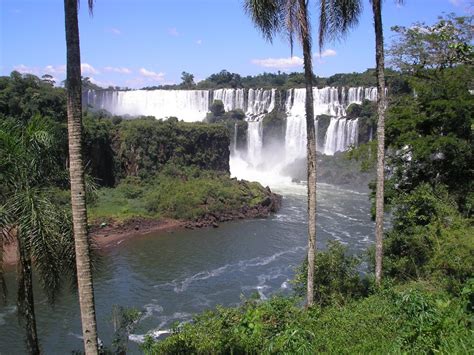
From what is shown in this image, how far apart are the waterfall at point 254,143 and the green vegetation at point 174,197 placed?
42.1 feet

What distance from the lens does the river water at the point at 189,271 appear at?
1794 cm

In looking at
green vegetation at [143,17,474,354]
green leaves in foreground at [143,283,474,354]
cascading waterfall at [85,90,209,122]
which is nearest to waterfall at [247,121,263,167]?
cascading waterfall at [85,90,209,122]

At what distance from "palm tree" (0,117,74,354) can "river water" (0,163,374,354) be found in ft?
29.0

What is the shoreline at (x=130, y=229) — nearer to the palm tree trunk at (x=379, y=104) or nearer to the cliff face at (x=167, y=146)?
the cliff face at (x=167, y=146)

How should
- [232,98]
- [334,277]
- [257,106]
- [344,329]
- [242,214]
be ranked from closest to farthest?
[344,329]
[334,277]
[242,214]
[257,106]
[232,98]

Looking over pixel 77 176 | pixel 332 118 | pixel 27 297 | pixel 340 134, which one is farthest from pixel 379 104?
pixel 332 118

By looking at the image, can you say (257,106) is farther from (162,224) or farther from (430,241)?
(430,241)

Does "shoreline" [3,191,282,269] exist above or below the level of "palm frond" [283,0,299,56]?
below

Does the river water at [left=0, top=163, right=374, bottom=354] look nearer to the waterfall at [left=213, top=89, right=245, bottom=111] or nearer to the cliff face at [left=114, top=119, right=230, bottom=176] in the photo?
the cliff face at [left=114, top=119, right=230, bottom=176]

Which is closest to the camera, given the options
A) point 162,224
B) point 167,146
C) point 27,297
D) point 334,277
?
point 27,297

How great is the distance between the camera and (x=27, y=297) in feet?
23.9

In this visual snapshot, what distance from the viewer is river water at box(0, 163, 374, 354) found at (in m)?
17.9

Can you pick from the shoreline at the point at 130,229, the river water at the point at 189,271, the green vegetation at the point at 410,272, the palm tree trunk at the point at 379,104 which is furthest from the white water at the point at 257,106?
the palm tree trunk at the point at 379,104

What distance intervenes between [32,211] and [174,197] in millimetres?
33963
